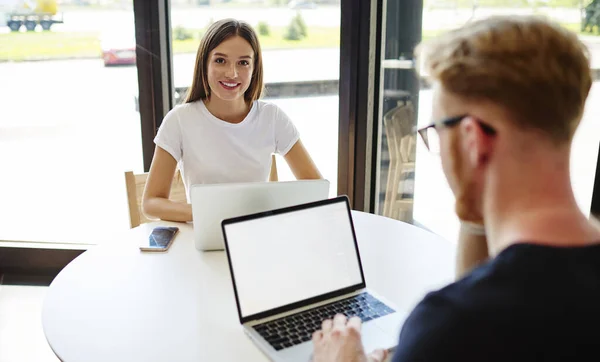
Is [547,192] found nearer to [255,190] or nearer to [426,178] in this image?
[255,190]

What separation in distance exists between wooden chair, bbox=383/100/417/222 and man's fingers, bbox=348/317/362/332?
1.76 m

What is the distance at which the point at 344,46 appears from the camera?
2752 mm

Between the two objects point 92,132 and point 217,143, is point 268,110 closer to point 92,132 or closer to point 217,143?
point 217,143

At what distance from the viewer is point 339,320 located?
1.20 metres

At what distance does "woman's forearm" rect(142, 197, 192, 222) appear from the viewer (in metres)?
1.92

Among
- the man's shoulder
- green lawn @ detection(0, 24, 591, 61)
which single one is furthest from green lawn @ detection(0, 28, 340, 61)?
the man's shoulder

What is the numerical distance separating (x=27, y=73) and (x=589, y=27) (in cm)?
260

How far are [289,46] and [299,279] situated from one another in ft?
6.00

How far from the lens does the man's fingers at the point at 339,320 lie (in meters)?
1.17

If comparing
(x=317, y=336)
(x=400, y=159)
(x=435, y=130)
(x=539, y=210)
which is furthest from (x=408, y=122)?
(x=539, y=210)

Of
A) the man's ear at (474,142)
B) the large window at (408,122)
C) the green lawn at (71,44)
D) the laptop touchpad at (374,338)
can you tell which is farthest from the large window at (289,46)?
the man's ear at (474,142)

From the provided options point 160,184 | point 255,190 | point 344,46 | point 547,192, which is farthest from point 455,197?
point 344,46

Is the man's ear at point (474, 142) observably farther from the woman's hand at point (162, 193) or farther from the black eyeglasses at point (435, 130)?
the woman's hand at point (162, 193)

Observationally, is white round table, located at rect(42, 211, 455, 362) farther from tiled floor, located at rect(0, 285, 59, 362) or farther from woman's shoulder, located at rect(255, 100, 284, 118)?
tiled floor, located at rect(0, 285, 59, 362)
